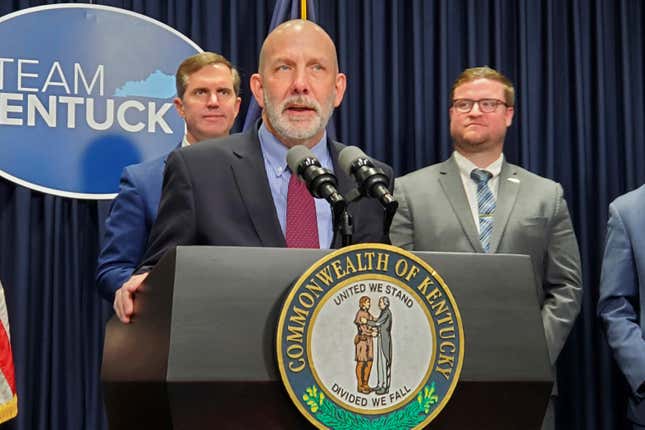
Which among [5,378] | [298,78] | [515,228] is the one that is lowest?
[5,378]

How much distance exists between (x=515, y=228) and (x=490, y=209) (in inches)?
4.6

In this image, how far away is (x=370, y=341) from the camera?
134 centimetres

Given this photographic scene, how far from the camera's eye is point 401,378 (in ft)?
4.43

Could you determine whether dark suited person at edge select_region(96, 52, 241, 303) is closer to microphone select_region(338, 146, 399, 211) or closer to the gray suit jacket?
the gray suit jacket

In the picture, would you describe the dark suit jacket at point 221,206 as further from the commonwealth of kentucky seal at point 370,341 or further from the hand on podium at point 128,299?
the commonwealth of kentucky seal at point 370,341

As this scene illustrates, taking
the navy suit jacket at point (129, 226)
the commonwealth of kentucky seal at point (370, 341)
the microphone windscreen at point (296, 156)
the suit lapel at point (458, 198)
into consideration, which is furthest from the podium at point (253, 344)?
the suit lapel at point (458, 198)

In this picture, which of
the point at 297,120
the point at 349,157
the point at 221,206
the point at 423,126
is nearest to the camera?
the point at 349,157

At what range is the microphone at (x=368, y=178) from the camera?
1424mm

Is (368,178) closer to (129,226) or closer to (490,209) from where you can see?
(129,226)

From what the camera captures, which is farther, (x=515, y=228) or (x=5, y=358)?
(x=515, y=228)

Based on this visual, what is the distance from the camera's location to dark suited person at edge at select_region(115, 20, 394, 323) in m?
1.70

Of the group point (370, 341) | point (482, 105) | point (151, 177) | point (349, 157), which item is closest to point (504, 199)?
point (482, 105)

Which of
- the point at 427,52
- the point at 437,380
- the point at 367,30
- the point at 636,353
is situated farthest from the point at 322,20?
the point at 437,380

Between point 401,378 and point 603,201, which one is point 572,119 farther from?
point 401,378
